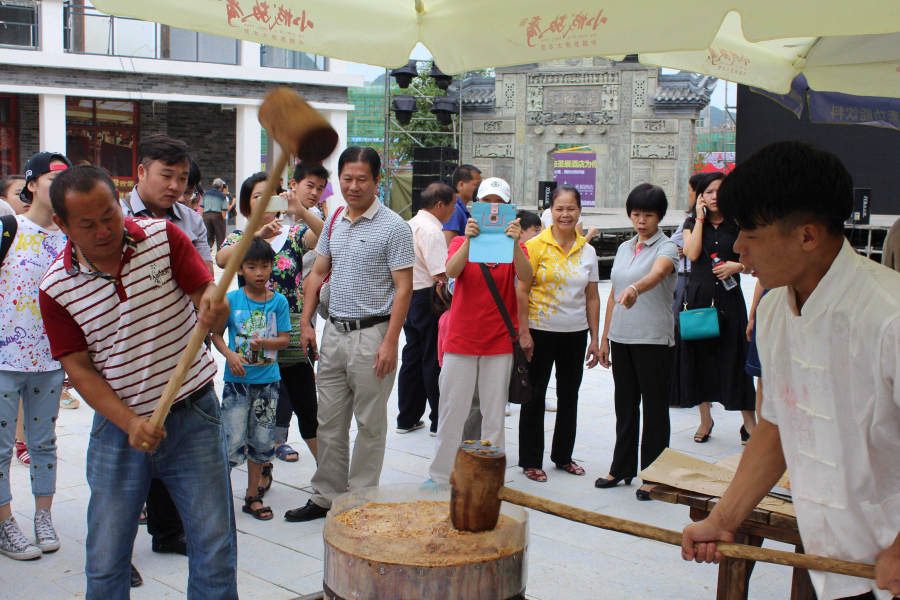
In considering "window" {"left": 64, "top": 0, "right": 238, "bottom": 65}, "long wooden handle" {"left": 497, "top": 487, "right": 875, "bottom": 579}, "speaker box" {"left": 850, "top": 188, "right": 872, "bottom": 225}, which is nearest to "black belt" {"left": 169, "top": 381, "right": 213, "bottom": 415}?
"long wooden handle" {"left": 497, "top": 487, "right": 875, "bottom": 579}

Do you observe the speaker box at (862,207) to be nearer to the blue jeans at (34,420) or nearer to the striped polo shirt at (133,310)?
the blue jeans at (34,420)

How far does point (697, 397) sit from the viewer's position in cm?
546

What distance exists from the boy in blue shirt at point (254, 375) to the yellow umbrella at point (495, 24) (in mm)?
1351

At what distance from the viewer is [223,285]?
2.03m

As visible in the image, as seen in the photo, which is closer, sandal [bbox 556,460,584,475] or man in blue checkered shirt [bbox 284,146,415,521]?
man in blue checkered shirt [bbox 284,146,415,521]

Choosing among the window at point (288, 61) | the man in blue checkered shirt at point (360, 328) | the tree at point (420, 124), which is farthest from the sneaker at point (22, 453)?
the tree at point (420, 124)

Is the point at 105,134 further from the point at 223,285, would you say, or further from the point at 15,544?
the point at 223,285

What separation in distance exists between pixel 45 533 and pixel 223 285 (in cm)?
236

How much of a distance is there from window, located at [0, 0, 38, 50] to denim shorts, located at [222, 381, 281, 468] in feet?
61.2

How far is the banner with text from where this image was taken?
92.0 ft

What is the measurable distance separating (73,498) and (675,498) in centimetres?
343

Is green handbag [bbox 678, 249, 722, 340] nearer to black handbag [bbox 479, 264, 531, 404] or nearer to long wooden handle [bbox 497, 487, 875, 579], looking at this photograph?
black handbag [bbox 479, 264, 531, 404]

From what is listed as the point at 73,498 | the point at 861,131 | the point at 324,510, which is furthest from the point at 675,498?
the point at 861,131

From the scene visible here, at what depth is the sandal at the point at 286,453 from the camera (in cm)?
498
